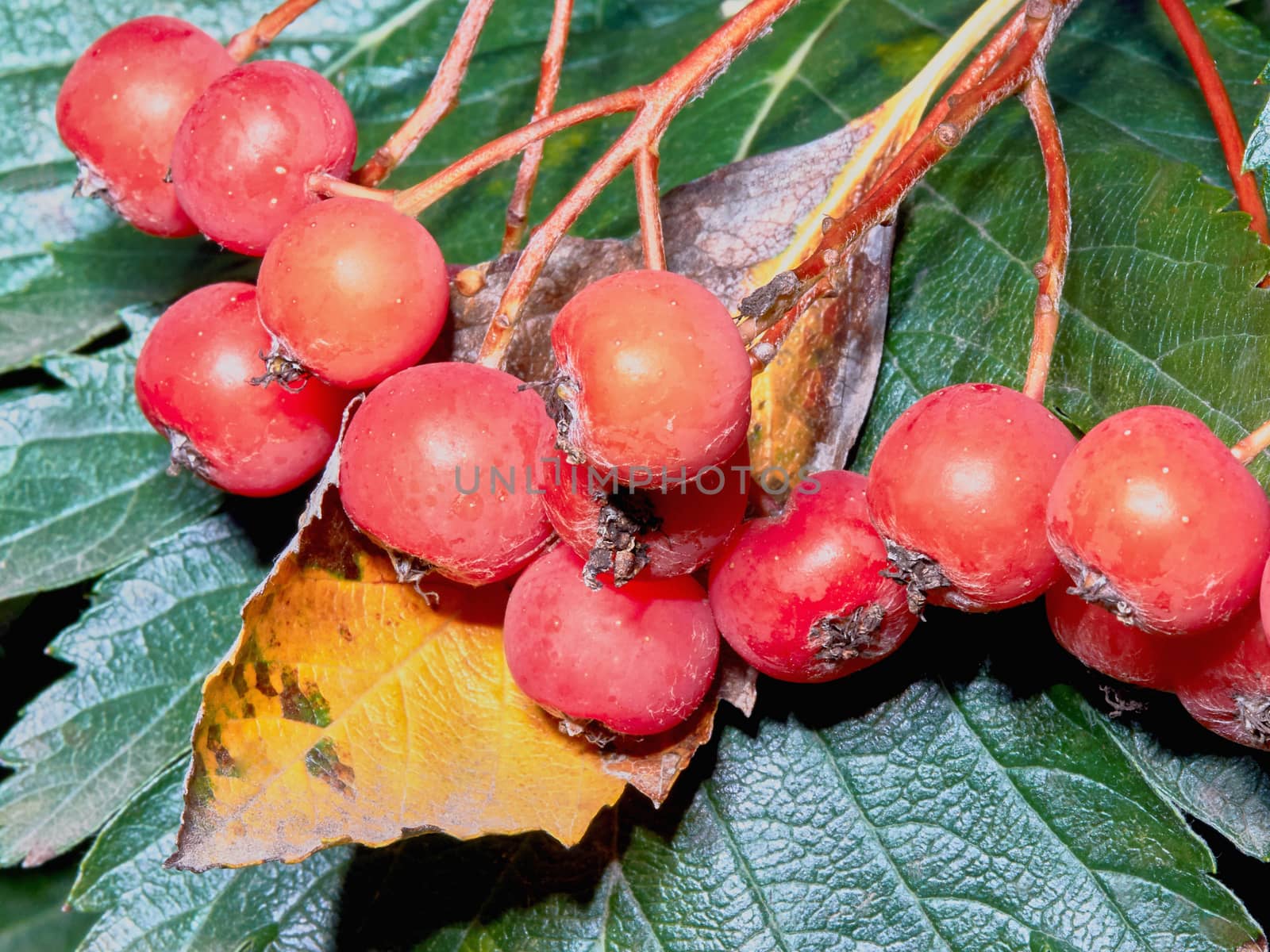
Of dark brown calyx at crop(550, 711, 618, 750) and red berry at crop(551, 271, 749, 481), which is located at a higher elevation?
red berry at crop(551, 271, 749, 481)

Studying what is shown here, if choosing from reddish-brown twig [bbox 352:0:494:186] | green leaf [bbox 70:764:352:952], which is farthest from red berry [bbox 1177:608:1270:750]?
green leaf [bbox 70:764:352:952]

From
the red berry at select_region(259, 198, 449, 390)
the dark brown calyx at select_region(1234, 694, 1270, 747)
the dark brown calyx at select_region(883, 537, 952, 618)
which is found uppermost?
the red berry at select_region(259, 198, 449, 390)

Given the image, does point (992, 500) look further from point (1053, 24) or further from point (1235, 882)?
point (1235, 882)

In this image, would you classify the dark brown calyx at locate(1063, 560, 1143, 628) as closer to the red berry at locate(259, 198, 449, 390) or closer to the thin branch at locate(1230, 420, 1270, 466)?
the thin branch at locate(1230, 420, 1270, 466)

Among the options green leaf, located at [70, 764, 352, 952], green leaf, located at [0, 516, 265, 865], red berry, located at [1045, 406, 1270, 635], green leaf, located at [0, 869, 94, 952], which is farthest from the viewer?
green leaf, located at [0, 869, 94, 952]

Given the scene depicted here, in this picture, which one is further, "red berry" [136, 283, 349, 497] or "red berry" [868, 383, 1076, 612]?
"red berry" [136, 283, 349, 497]

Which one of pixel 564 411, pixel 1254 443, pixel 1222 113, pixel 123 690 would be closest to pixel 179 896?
pixel 123 690

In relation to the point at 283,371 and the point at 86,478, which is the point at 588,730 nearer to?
the point at 283,371
